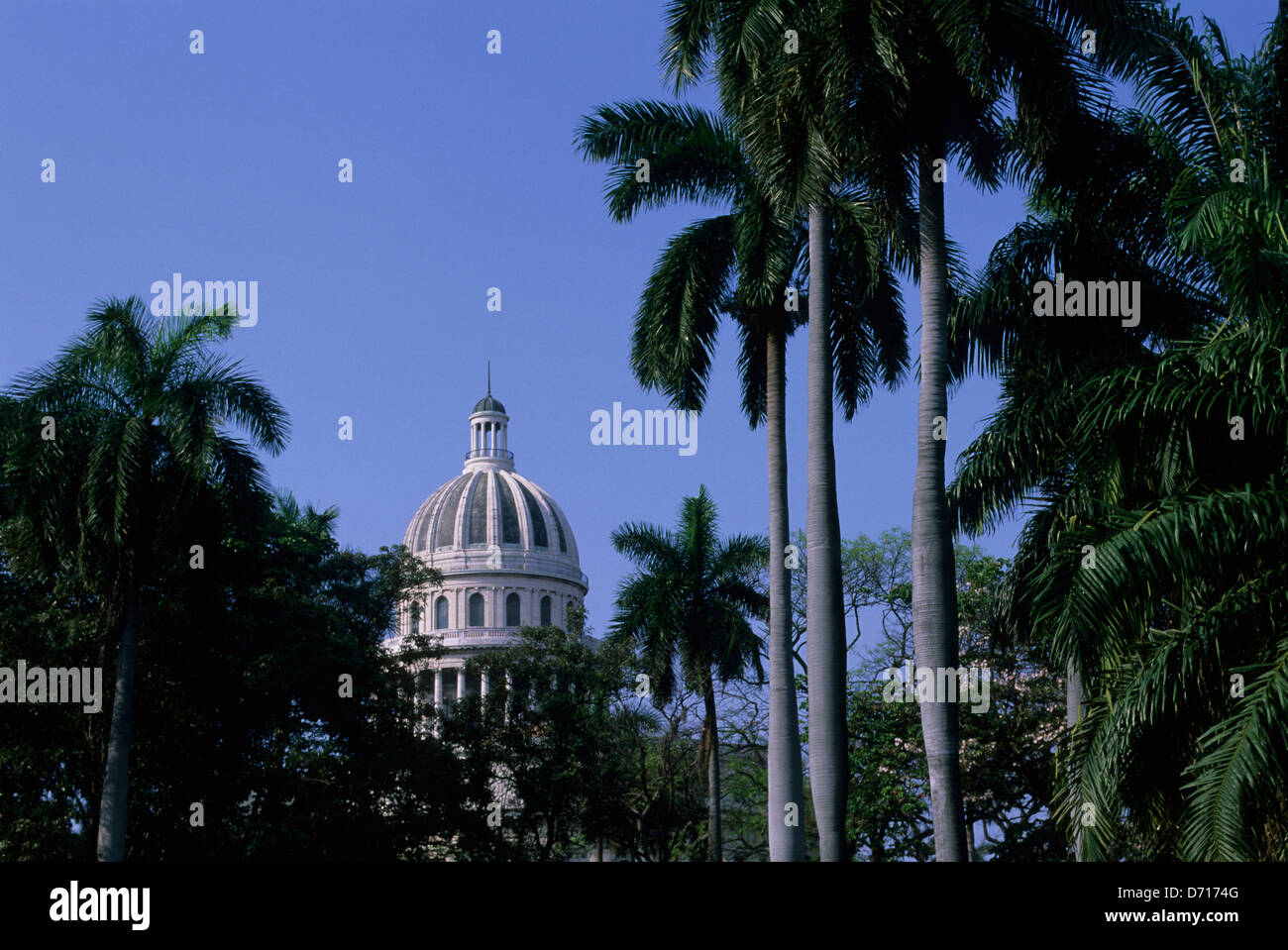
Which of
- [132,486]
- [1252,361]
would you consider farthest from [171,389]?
[1252,361]

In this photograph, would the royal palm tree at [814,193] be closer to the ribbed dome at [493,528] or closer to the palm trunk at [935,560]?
the palm trunk at [935,560]

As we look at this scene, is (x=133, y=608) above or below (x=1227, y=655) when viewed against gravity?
above

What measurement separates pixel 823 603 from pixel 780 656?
3802 mm

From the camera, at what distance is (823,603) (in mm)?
19312

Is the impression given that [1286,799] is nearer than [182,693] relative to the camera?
Yes

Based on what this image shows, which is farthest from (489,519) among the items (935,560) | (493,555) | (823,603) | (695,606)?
(935,560)

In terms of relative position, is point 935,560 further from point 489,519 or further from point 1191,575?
point 489,519

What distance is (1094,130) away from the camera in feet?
63.7

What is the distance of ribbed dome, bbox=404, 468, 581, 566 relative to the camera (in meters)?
110

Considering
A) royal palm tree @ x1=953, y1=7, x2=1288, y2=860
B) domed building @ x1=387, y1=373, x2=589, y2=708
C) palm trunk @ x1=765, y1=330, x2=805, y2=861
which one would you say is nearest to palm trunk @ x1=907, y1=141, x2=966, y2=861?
royal palm tree @ x1=953, y1=7, x2=1288, y2=860

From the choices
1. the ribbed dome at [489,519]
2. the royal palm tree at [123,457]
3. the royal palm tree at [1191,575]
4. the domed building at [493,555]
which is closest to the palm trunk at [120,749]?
the royal palm tree at [123,457]
